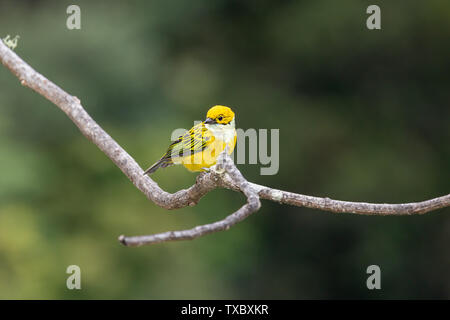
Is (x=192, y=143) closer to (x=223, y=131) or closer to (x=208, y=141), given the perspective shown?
(x=208, y=141)

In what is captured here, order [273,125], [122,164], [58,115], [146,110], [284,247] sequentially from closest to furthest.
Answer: [122,164] → [58,115] → [146,110] → [273,125] → [284,247]

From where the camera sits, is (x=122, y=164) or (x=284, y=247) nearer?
(x=122, y=164)

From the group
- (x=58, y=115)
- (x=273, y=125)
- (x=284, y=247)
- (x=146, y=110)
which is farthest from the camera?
(x=284, y=247)

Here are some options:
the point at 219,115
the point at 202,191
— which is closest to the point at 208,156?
the point at 219,115

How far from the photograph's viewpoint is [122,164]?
325 cm

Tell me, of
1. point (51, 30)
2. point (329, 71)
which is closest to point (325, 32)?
point (329, 71)

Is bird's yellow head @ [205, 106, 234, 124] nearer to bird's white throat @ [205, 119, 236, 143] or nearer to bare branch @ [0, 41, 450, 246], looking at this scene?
bird's white throat @ [205, 119, 236, 143]

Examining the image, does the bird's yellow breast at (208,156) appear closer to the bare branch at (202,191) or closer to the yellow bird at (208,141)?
the yellow bird at (208,141)

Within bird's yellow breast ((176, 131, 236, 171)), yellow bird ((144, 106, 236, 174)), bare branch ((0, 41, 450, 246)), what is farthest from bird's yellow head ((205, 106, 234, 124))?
bare branch ((0, 41, 450, 246))

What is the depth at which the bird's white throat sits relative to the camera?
3.80 m

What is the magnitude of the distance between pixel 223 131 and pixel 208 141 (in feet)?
0.38

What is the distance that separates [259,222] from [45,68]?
14.2 ft

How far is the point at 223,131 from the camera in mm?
3832

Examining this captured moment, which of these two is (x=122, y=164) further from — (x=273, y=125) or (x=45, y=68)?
(x=273, y=125)
